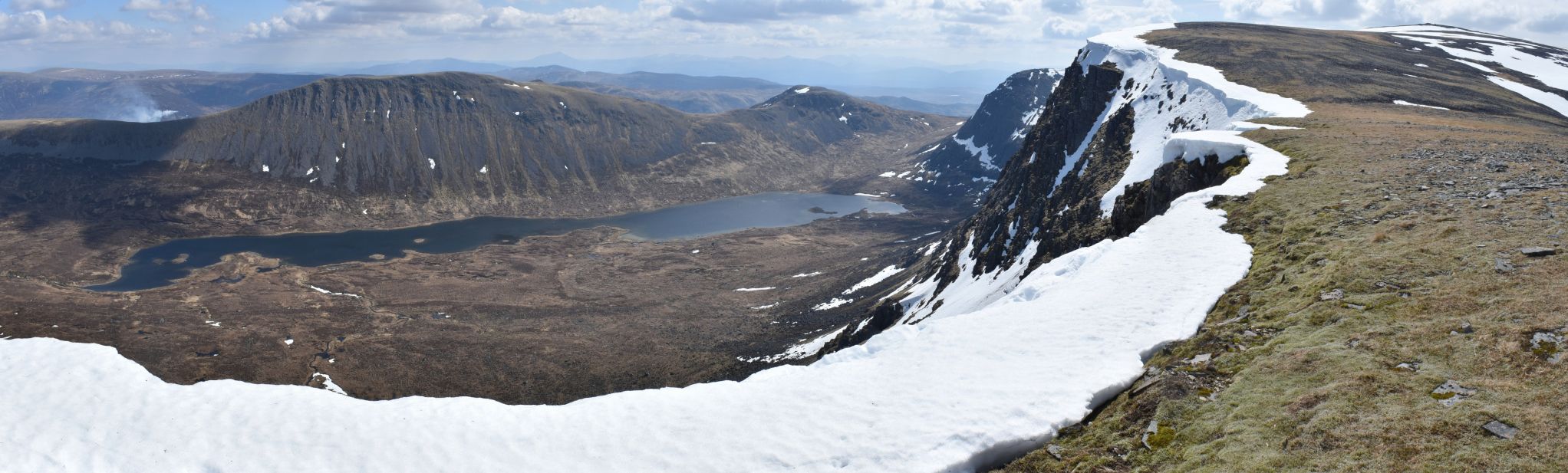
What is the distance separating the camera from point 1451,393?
1138cm

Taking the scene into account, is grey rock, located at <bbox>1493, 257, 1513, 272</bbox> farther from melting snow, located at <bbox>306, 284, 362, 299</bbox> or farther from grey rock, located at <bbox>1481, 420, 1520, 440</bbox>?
melting snow, located at <bbox>306, 284, 362, 299</bbox>

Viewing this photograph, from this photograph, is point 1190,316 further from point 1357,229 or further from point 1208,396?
point 1357,229

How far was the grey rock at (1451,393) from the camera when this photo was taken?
1113 centimetres

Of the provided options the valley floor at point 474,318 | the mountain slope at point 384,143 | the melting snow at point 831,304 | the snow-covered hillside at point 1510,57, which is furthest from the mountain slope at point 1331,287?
the mountain slope at point 384,143

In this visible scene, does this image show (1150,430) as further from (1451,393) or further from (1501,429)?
(1501,429)

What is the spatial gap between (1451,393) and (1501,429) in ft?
5.03

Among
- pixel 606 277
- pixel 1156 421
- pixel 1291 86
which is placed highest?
pixel 1291 86

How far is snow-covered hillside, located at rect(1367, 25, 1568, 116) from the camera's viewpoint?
71.5 meters

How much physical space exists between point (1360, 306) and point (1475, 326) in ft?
7.89

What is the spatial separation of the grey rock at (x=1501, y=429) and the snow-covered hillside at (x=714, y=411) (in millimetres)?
5788

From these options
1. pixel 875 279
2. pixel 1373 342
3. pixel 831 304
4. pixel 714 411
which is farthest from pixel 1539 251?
pixel 875 279

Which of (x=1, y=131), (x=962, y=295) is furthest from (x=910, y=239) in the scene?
(x=1, y=131)

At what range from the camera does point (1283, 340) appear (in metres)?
15.1

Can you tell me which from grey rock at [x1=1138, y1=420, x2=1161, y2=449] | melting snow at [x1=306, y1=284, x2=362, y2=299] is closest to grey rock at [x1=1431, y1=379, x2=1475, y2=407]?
grey rock at [x1=1138, y1=420, x2=1161, y2=449]
